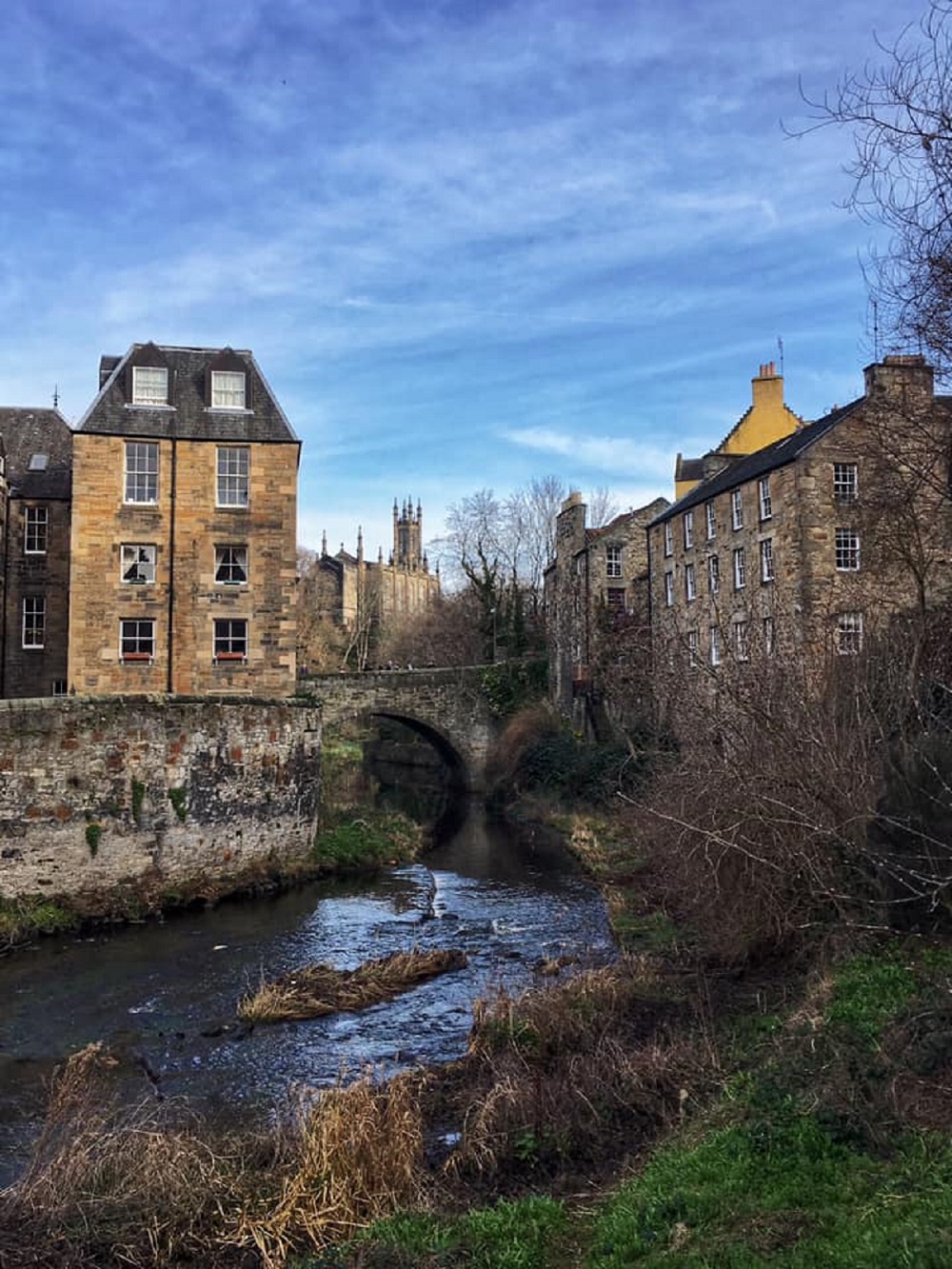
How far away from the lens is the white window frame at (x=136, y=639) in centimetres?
2472

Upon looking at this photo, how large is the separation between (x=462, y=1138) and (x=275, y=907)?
11.8 metres

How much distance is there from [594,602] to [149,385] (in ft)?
63.0

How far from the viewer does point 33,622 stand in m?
28.6

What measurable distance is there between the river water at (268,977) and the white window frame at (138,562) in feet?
30.3

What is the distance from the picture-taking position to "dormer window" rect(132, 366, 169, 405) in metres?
25.5

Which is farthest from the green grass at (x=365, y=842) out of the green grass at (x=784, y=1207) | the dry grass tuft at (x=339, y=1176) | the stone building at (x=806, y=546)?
the green grass at (x=784, y=1207)

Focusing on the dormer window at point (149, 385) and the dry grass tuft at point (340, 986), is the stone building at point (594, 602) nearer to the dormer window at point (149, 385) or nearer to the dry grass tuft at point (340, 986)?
the dormer window at point (149, 385)

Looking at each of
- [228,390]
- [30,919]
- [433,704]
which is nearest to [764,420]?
[433,704]

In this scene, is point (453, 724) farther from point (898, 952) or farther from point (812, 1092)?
point (812, 1092)

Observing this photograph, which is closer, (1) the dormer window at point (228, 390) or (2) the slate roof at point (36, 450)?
(1) the dormer window at point (228, 390)

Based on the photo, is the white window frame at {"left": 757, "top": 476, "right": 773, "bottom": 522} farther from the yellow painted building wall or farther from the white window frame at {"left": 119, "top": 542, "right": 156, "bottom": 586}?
the white window frame at {"left": 119, "top": 542, "right": 156, "bottom": 586}

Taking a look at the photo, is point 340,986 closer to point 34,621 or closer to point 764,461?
point 34,621

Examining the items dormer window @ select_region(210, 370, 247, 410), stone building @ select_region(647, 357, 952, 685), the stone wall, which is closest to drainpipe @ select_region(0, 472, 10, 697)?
dormer window @ select_region(210, 370, 247, 410)

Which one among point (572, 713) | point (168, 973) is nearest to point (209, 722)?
point (168, 973)
